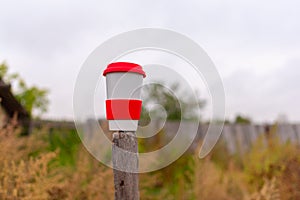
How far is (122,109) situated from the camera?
1509 millimetres

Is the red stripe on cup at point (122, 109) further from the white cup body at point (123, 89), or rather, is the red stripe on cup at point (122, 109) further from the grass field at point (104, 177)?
the grass field at point (104, 177)

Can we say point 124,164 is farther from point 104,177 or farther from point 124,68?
point 104,177

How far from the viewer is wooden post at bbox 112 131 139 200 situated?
1518mm

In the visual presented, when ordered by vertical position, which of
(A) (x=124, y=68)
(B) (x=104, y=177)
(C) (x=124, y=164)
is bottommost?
(B) (x=104, y=177)

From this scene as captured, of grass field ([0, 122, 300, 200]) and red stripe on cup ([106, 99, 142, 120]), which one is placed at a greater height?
red stripe on cup ([106, 99, 142, 120])

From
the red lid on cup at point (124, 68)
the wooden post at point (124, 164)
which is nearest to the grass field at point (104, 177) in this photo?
the wooden post at point (124, 164)

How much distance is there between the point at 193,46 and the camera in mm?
1596

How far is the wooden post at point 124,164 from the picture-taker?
1518 mm

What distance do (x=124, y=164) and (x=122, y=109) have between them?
232 mm

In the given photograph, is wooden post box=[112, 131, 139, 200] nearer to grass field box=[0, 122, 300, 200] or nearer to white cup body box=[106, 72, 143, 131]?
white cup body box=[106, 72, 143, 131]

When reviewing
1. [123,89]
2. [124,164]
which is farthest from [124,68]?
[124,164]

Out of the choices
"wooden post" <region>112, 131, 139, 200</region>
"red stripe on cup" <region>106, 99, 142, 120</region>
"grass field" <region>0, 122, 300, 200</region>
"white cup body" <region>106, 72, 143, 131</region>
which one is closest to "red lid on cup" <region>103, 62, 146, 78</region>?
"white cup body" <region>106, 72, 143, 131</region>

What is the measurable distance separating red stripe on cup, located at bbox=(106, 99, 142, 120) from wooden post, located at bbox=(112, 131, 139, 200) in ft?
0.24

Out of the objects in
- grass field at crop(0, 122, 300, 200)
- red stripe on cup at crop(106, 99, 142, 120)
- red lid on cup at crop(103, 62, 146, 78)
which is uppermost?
red lid on cup at crop(103, 62, 146, 78)
